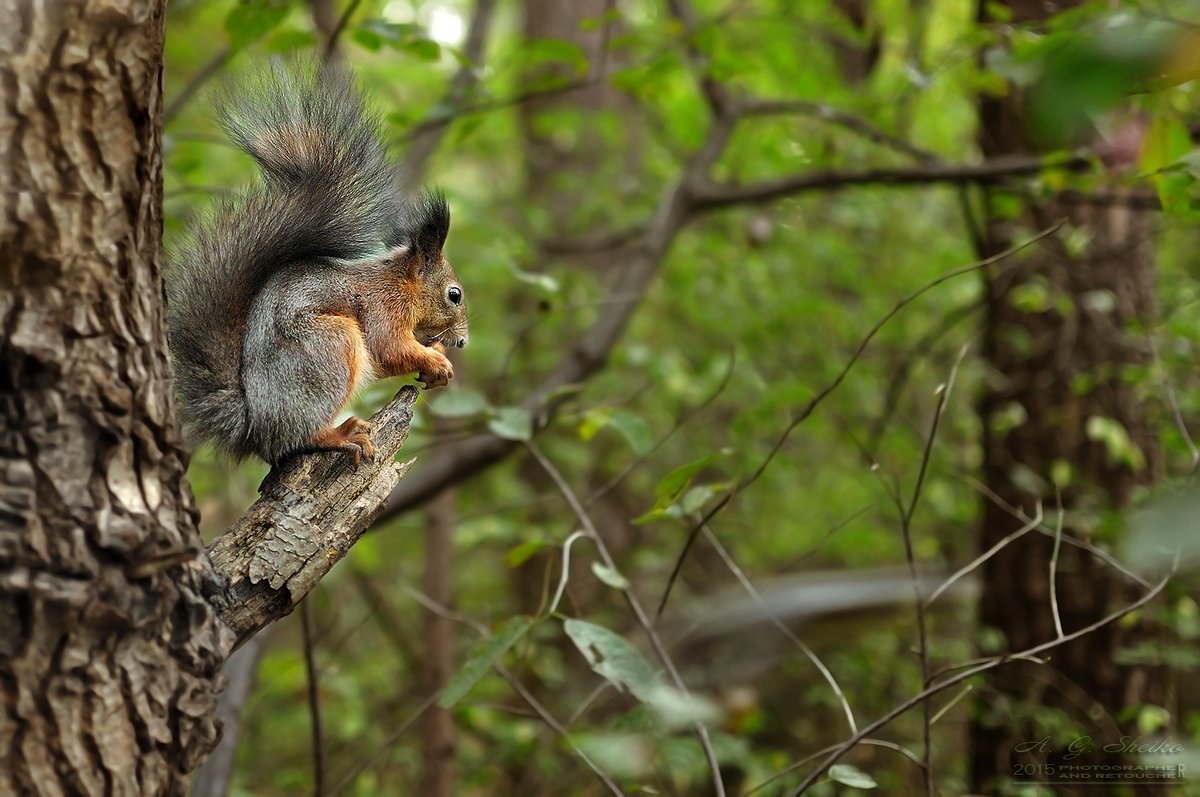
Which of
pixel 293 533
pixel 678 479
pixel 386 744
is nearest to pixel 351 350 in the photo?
pixel 293 533

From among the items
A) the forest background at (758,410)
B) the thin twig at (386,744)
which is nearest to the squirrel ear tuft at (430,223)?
the forest background at (758,410)

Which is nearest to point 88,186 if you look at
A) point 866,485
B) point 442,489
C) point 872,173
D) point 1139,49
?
point 1139,49

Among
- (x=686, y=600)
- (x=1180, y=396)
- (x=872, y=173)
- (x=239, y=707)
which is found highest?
(x=872, y=173)

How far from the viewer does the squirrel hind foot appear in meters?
1.47

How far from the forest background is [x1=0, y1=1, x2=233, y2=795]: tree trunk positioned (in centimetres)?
55

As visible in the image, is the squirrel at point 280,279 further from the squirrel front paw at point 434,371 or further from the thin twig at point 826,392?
the thin twig at point 826,392

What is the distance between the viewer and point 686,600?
5.13m

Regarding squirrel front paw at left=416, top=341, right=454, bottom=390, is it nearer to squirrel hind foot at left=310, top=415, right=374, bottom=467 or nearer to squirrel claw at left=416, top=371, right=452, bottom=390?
squirrel claw at left=416, top=371, right=452, bottom=390

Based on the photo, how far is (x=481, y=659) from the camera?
5.15 feet

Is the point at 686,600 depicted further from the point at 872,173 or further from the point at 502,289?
Answer: the point at 872,173

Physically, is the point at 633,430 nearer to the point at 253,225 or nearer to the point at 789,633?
the point at 789,633

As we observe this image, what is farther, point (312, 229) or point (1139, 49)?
point (312, 229)

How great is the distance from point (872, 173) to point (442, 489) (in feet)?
5.02

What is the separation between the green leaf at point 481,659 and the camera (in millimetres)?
1521
